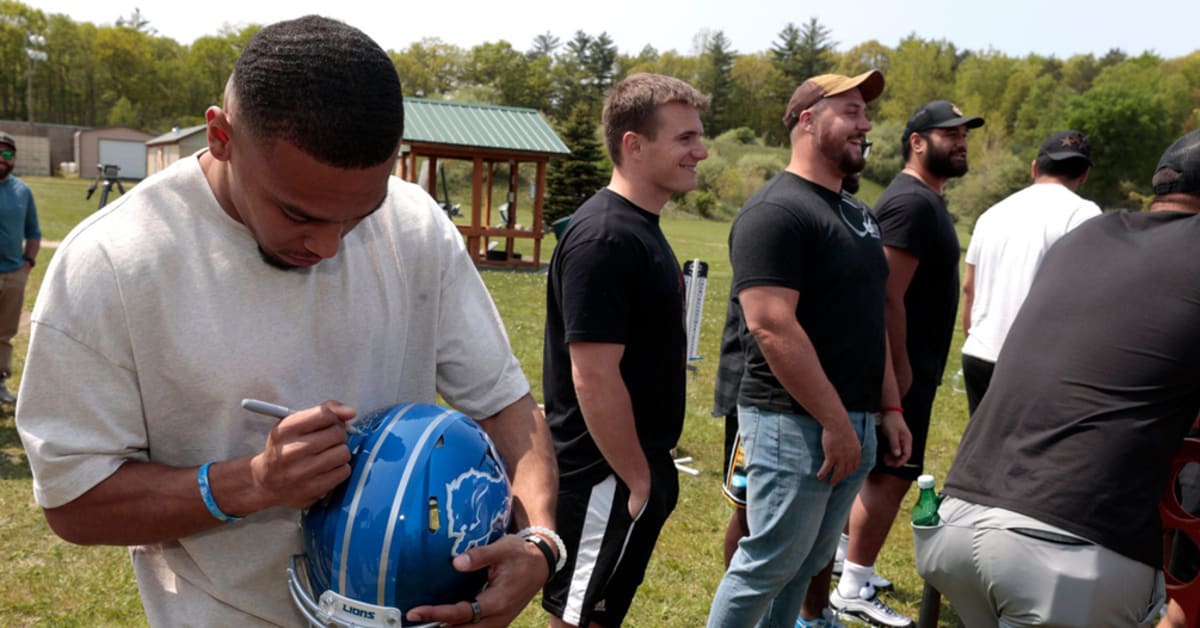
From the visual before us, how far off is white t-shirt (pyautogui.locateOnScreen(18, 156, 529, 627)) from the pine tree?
3642 centimetres

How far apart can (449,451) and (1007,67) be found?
12903cm

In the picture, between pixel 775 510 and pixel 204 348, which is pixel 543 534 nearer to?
pixel 204 348

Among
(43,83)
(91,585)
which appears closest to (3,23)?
(43,83)

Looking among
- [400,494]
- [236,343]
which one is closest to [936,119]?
[400,494]

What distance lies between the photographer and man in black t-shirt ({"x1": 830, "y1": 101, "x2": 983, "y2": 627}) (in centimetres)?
473

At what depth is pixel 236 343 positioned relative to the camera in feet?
5.53

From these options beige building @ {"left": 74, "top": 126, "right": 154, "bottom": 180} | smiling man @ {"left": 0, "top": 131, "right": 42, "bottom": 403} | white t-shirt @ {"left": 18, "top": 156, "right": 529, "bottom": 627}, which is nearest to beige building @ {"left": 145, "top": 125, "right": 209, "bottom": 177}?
beige building @ {"left": 74, "top": 126, "right": 154, "bottom": 180}

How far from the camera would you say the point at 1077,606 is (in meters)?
2.73

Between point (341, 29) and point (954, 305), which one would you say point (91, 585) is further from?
point (954, 305)

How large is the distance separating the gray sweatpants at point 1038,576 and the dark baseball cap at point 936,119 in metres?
2.93

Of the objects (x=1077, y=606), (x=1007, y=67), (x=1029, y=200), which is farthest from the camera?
(x=1007, y=67)

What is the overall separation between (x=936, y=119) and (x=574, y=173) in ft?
114

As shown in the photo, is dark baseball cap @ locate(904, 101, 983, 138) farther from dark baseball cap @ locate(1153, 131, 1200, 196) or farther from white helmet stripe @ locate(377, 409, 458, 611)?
white helmet stripe @ locate(377, 409, 458, 611)

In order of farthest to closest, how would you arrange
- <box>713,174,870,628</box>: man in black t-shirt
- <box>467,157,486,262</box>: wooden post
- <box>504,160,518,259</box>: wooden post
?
1. <box>504,160,518,259</box>: wooden post
2. <box>467,157,486,262</box>: wooden post
3. <box>713,174,870,628</box>: man in black t-shirt
